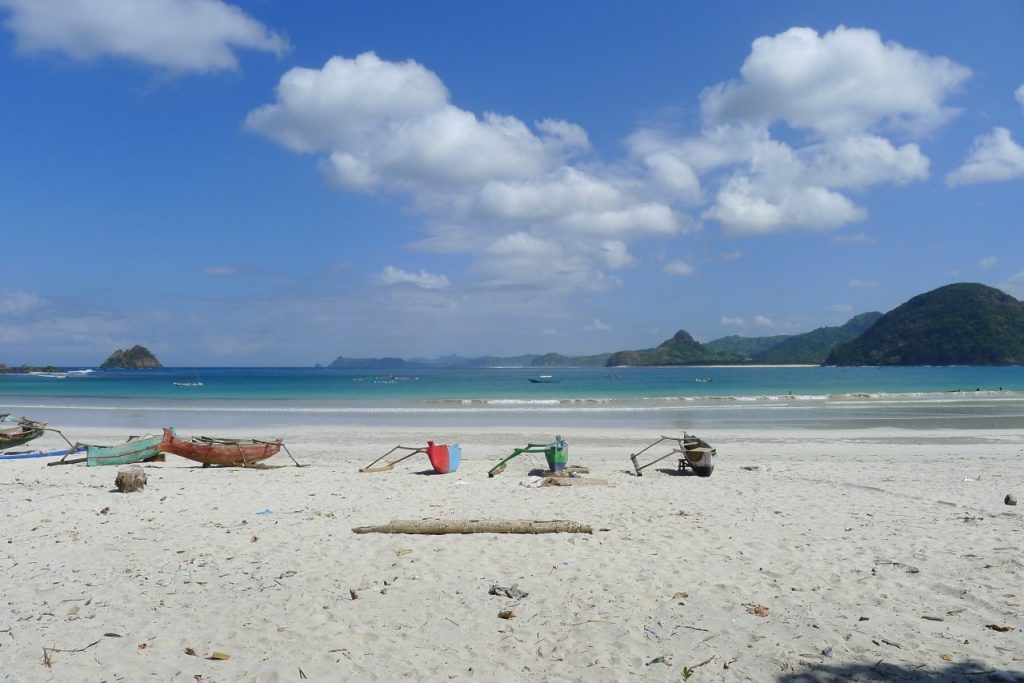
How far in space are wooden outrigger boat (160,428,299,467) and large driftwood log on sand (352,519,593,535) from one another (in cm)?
763

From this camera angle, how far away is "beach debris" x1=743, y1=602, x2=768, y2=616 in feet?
19.3

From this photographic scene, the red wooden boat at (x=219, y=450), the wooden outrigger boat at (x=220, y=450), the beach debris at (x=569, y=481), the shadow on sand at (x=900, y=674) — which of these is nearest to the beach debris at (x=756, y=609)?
the shadow on sand at (x=900, y=674)

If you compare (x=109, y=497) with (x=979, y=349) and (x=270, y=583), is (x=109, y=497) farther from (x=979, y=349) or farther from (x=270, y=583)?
(x=979, y=349)

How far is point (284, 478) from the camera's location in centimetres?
1358

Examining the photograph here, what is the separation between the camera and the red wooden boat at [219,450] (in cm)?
1535

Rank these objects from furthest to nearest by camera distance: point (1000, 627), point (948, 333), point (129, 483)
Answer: point (948, 333) → point (129, 483) → point (1000, 627)

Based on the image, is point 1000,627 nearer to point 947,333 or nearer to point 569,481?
point 569,481

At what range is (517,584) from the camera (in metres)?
Result: 6.65

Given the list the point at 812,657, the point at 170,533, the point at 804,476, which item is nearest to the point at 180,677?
the point at 170,533

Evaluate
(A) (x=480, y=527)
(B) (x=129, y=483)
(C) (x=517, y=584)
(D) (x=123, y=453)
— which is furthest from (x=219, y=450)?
(C) (x=517, y=584)

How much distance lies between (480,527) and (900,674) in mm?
4873

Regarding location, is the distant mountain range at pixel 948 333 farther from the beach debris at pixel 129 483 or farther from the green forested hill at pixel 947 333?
the beach debris at pixel 129 483

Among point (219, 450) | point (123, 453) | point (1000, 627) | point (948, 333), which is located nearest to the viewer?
point (1000, 627)

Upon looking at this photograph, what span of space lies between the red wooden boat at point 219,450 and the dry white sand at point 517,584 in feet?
11.2
